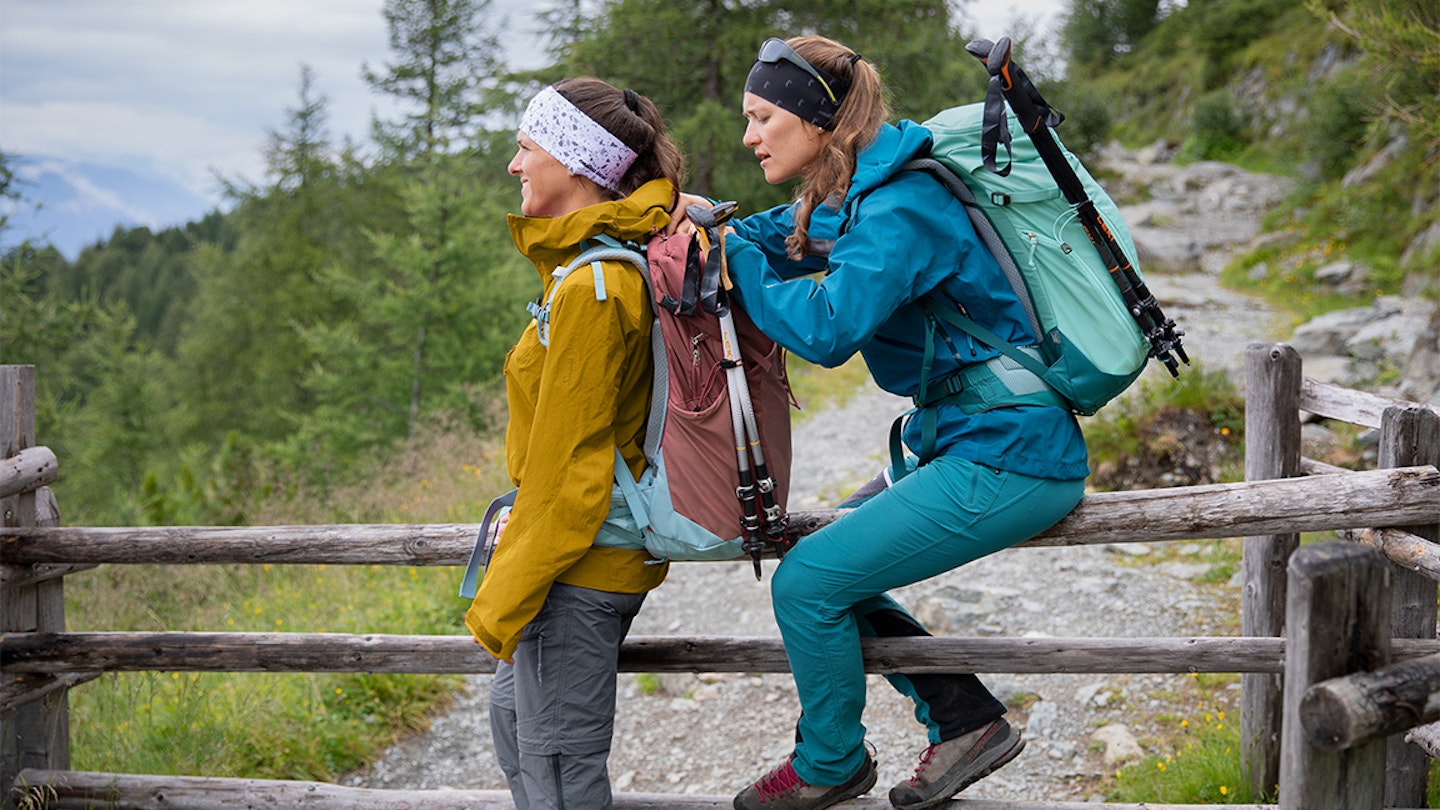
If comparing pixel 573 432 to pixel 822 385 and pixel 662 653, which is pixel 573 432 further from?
pixel 822 385

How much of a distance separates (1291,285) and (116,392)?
99.6 ft

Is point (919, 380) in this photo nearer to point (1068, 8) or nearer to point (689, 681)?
point (689, 681)

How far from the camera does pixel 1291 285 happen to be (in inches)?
613

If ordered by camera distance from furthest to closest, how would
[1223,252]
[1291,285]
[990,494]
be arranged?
1. [1223,252]
2. [1291,285]
3. [990,494]

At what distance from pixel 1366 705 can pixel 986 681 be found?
4.16m

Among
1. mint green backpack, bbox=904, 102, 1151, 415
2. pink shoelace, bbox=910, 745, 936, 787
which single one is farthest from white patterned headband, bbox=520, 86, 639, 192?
pink shoelace, bbox=910, 745, 936, 787

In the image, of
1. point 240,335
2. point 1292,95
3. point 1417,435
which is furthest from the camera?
point 240,335

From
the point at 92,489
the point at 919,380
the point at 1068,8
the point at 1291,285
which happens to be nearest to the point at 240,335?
the point at 92,489

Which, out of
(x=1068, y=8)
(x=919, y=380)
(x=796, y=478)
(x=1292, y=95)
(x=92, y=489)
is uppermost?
(x=1068, y=8)

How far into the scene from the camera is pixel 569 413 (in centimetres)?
255

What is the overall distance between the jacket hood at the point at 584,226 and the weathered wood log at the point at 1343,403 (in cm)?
268

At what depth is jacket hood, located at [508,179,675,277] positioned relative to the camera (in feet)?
8.67

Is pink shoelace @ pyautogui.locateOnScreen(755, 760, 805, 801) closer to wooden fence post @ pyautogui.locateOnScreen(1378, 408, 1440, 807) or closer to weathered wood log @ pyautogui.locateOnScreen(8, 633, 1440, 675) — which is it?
weathered wood log @ pyautogui.locateOnScreen(8, 633, 1440, 675)

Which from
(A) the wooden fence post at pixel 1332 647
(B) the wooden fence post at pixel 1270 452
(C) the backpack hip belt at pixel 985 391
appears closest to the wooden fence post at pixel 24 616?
(C) the backpack hip belt at pixel 985 391
